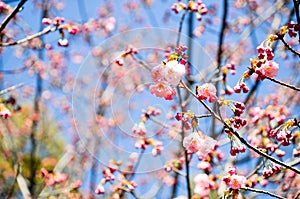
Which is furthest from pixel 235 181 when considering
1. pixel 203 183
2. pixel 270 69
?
pixel 203 183

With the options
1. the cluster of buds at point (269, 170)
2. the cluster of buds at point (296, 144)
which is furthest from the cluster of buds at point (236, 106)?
the cluster of buds at point (296, 144)

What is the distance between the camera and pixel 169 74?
1.88m

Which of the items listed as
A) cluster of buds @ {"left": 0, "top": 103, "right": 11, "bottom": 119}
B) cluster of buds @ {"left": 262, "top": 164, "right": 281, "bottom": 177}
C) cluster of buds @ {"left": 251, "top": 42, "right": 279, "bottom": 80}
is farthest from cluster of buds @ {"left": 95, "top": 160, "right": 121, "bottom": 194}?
cluster of buds @ {"left": 251, "top": 42, "right": 279, "bottom": 80}

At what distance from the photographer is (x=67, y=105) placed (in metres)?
7.23

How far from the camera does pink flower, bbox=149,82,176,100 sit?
1981 millimetres

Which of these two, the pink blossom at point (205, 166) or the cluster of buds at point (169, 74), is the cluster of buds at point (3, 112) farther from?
the pink blossom at point (205, 166)

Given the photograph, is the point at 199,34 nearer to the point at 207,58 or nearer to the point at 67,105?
the point at 207,58

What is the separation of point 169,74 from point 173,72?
19 millimetres

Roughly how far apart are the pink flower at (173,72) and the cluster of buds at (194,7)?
1.64 meters

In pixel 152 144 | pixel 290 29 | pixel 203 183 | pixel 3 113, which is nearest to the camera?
pixel 290 29

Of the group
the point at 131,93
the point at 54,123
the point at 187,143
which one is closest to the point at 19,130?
the point at 54,123

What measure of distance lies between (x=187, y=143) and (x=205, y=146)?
0.29 feet

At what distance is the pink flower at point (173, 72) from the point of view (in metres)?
1.86

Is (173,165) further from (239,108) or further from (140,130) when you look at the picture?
(239,108)
